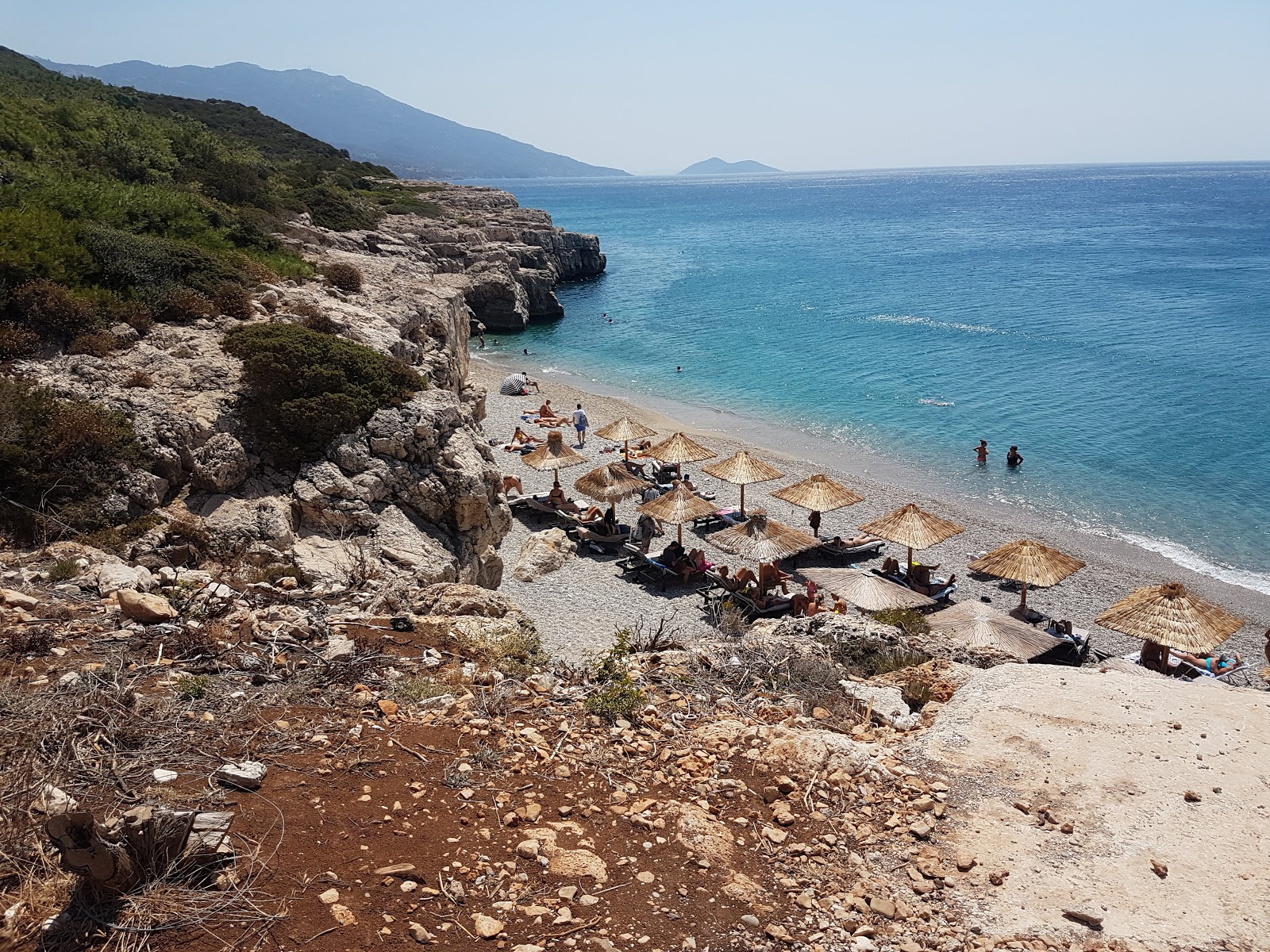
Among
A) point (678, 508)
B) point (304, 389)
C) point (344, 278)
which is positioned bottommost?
point (678, 508)

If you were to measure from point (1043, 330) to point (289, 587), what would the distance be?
154ft

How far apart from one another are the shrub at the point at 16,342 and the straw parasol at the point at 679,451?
1295cm

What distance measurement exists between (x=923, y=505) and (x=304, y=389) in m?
18.4

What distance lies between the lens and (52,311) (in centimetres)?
1169

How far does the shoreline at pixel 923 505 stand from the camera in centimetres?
1783

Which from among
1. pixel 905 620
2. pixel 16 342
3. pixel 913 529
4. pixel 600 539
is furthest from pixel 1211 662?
pixel 16 342

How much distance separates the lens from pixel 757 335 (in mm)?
47844

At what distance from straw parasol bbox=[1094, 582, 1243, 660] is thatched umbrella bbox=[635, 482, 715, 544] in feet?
25.5

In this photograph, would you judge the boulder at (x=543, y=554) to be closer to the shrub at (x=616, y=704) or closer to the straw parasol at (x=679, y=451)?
the straw parasol at (x=679, y=451)

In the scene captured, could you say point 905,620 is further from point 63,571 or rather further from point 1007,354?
point 1007,354

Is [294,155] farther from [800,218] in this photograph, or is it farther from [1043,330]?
[800,218]

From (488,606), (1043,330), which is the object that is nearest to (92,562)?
(488,606)

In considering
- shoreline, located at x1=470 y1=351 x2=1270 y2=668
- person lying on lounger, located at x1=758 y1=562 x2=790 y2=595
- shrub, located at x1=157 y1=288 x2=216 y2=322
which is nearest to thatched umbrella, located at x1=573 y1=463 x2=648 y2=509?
shoreline, located at x1=470 y1=351 x2=1270 y2=668

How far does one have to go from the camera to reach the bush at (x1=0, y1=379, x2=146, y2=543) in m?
8.86
